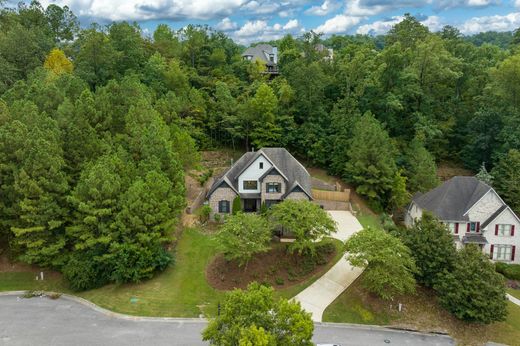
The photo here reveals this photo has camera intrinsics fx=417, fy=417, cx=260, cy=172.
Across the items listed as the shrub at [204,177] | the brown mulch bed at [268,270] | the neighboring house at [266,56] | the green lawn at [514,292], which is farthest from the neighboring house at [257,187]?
the neighboring house at [266,56]

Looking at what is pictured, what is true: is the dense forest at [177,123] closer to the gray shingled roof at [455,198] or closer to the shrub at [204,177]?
the shrub at [204,177]

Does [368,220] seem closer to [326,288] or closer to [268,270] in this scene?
[326,288]

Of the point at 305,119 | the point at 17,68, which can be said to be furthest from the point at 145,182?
the point at 17,68

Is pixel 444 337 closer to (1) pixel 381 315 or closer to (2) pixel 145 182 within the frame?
(1) pixel 381 315

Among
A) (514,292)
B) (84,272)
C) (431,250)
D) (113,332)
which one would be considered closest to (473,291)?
(431,250)

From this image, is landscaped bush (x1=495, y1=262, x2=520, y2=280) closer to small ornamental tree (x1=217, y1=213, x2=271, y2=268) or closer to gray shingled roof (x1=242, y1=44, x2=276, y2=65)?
small ornamental tree (x1=217, y1=213, x2=271, y2=268)

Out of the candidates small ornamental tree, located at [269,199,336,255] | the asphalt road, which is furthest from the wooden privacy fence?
the asphalt road
